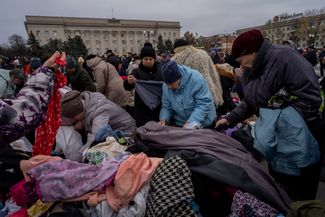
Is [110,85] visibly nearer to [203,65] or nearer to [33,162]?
[203,65]

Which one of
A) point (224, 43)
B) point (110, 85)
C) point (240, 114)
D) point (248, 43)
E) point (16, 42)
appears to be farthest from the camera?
point (16, 42)

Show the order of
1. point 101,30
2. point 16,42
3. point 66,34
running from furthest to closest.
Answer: point 101,30, point 66,34, point 16,42

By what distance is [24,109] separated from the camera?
1.32m

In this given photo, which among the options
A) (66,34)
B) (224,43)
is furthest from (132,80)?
(66,34)

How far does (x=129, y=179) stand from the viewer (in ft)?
5.13

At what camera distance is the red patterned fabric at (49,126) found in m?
1.75

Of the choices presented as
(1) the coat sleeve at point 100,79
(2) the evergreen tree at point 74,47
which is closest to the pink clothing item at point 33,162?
(1) the coat sleeve at point 100,79

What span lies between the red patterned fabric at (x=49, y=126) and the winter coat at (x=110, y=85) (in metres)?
2.41

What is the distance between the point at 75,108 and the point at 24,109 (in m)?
1.14

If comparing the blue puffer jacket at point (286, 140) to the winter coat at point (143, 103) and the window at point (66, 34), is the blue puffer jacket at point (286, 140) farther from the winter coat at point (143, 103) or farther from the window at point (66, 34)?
the window at point (66, 34)

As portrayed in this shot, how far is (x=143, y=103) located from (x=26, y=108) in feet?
6.42

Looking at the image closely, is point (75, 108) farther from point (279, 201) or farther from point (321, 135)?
point (321, 135)

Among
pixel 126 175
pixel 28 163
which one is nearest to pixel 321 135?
pixel 126 175

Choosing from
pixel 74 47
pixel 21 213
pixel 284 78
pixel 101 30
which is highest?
pixel 101 30
